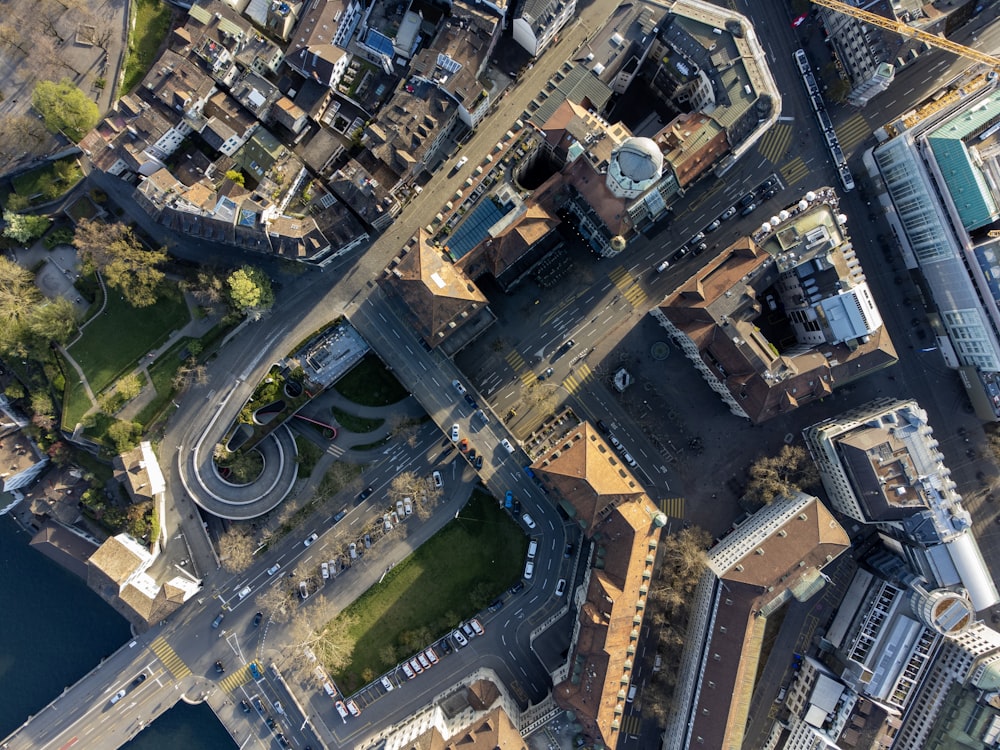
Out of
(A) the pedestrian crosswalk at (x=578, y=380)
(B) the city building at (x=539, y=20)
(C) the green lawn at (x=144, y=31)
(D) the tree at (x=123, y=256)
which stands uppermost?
(C) the green lawn at (x=144, y=31)

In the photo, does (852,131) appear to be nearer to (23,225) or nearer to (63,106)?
(63,106)

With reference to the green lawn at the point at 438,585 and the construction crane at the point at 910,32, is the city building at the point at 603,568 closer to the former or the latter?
the green lawn at the point at 438,585

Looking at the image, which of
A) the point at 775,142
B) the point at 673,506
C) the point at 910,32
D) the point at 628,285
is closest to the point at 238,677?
the point at 673,506

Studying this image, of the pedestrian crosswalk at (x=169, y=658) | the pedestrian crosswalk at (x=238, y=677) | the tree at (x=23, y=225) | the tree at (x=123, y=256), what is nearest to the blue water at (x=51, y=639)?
the pedestrian crosswalk at (x=169, y=658)

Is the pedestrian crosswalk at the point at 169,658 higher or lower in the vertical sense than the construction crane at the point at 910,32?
lower

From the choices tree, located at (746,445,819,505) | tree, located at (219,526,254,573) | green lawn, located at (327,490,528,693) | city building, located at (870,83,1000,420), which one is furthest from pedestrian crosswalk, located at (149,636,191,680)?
city building, located at (870,83,1000,420)
